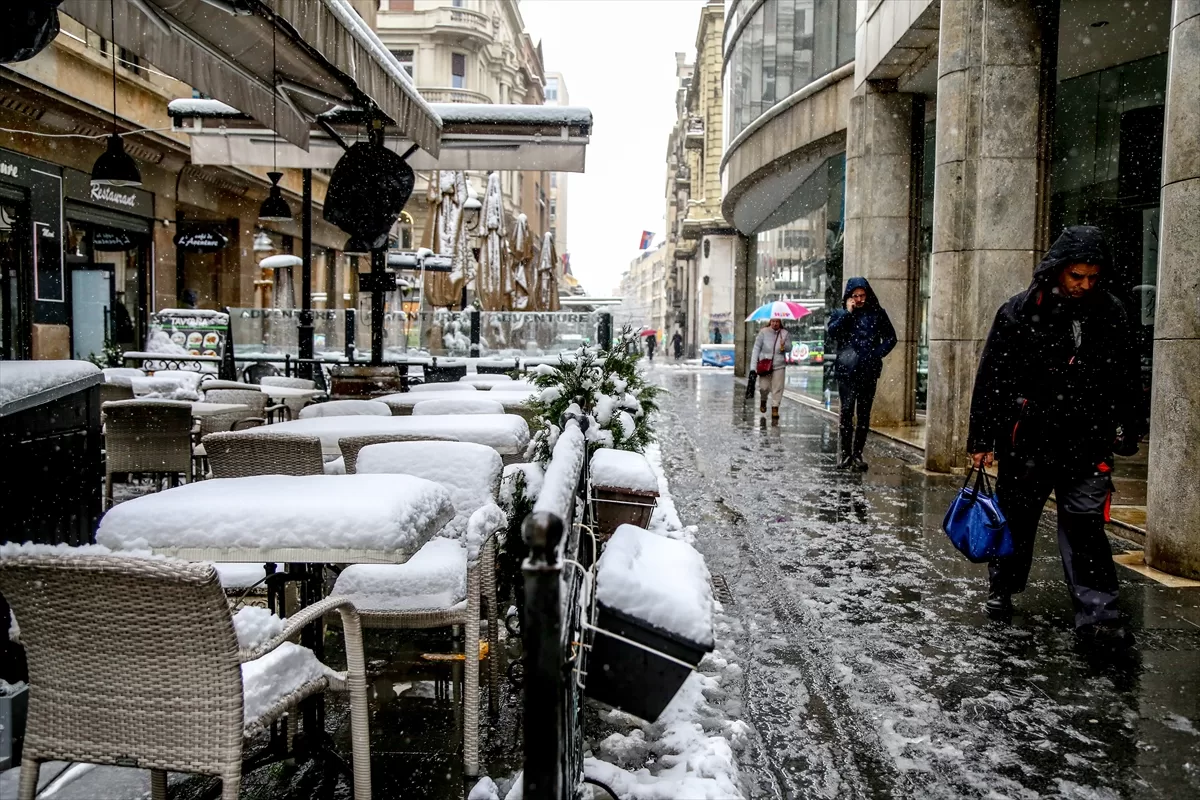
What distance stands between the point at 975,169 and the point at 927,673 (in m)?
6.93

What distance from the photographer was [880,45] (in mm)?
13648

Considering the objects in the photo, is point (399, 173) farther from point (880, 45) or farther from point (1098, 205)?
point (1098, 205)

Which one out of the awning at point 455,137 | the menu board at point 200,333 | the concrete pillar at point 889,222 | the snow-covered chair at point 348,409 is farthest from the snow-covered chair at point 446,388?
the concrete pillar at point 889,222

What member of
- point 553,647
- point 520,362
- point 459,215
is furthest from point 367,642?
point 459,215

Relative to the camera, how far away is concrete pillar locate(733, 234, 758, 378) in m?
32.0

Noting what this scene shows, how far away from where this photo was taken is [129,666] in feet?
7.57

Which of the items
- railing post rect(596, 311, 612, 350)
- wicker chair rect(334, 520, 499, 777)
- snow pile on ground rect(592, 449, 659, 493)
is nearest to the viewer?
wicker chair rect(334, 520, 499, 777)

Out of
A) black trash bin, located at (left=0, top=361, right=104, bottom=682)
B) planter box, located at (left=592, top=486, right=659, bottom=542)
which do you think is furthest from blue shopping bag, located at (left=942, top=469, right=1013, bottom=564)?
black trash bin, located at (left=0, top=361, right=104, bottom=682)

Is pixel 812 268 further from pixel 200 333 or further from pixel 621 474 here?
pixel 621 474

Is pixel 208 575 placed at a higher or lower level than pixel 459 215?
lower

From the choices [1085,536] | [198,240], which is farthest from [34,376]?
[198,240]

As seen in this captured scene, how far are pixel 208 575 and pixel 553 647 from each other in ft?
2.93

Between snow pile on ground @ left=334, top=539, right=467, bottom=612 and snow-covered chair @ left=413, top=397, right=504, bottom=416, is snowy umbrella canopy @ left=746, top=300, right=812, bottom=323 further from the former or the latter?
snow pile on ground @ left=334, top=539, right=467, bottom=612

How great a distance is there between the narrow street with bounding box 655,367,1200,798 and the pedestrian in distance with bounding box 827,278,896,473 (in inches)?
98.9
